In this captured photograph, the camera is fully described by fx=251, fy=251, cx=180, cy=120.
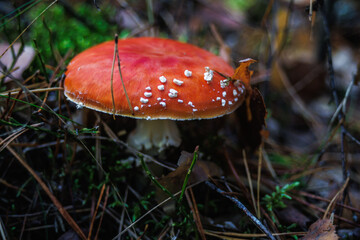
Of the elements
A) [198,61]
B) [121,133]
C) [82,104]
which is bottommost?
[121,133]

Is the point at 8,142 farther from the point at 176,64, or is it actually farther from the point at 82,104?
the point at 176,64

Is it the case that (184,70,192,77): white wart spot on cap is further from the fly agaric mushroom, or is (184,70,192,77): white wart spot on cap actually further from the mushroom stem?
the mushroom stem

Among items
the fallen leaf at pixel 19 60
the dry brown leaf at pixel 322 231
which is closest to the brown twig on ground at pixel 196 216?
the dry brown leaf at pixel 322 231

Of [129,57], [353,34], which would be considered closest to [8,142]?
[129,57]

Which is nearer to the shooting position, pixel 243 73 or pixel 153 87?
pixel 153 87

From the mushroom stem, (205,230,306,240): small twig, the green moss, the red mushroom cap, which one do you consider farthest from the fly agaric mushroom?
the green moss

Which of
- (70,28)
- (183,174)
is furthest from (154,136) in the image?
(70,28)

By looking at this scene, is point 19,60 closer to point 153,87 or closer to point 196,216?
point 153,87
